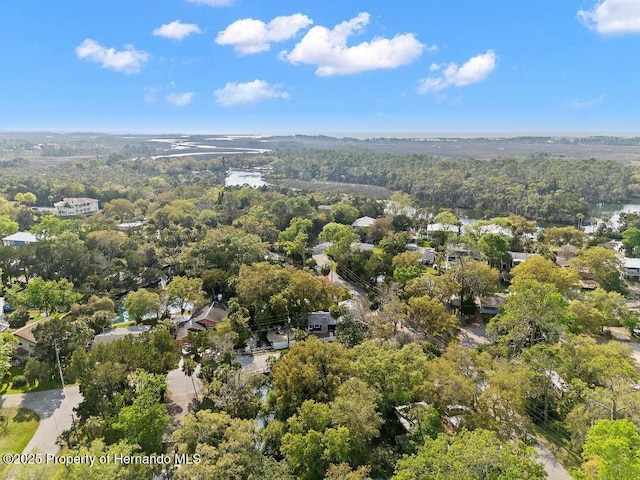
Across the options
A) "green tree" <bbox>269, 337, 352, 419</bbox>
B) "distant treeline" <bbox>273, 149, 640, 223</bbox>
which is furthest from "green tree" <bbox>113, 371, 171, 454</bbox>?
"distant treeline" <bbox>273, 149, 640, 223</bbox>

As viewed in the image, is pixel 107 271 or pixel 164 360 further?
pixel 107 271

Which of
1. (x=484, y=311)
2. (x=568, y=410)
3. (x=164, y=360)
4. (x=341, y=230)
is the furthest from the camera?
(x=341, y=230)

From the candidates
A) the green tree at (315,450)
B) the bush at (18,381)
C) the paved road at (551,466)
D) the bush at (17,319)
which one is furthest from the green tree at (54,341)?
the paved road at (551,466)

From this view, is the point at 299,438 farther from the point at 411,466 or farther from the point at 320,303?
the point at 320,303

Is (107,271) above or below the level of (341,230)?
below

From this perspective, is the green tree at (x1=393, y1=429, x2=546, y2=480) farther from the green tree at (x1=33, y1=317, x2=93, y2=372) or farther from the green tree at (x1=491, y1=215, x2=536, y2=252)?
the green tree at (x1=491, y1=215, x2=536, y2=252)

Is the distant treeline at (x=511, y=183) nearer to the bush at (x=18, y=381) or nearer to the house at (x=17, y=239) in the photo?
the house at (x=17, y=239)

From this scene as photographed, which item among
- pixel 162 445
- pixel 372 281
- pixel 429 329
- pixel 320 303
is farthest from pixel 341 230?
pixel 162 445
